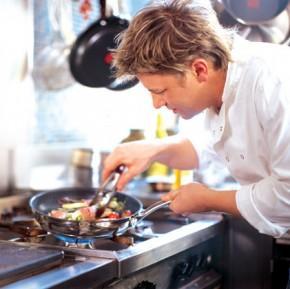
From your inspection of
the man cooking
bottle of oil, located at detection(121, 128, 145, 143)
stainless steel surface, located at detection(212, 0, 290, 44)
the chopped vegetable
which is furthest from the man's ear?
bottle of oil, located at detection(121, 128, 145, 143)

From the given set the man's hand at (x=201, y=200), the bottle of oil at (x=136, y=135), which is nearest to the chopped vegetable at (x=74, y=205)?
the man's hand at (x=201, y=200)

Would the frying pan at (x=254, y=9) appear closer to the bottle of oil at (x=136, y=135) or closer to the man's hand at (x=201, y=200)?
the bottle of oil at (x=136, y=135)

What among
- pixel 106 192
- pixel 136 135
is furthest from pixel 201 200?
pixel 136 135

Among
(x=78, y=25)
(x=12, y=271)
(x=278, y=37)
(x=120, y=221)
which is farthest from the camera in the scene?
(x=78, y=25)

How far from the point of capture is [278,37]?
1687 millimetres

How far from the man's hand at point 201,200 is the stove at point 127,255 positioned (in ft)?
0.24

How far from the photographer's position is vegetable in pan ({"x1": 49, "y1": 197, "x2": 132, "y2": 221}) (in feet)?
4.20

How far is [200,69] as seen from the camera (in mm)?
1130

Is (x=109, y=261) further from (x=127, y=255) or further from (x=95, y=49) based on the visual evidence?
(x=95, y=49)

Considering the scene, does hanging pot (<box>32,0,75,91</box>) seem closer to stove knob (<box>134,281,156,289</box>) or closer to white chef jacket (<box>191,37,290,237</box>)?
white chef jacket (<box>191,37,290,237</box>)

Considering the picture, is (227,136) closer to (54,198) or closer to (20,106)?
(54,198)

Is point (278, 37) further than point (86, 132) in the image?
No

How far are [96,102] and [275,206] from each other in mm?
1173

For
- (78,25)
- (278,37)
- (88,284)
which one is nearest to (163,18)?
(88,284)
